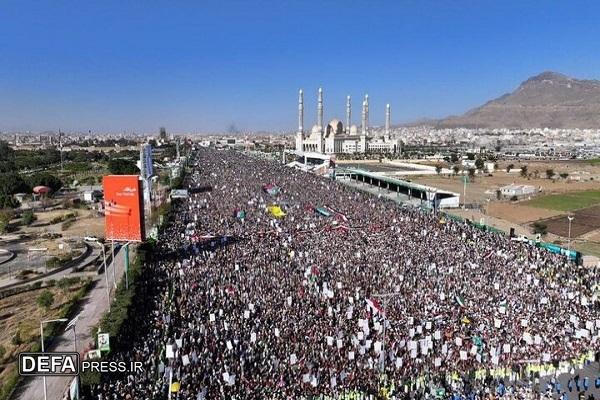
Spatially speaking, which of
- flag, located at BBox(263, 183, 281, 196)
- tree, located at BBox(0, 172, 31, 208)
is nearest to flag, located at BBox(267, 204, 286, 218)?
flag, located at BBox(263, 183, 281, 196)

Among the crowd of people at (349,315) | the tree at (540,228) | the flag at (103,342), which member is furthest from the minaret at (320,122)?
the flag at (103,342)

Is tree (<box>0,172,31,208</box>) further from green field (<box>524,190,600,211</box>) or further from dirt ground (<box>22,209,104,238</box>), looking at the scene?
green field (<box>524,190,600,211</box>)

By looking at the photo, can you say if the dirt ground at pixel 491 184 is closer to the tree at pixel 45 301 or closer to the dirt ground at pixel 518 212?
the dirt ground at pixel 518 212

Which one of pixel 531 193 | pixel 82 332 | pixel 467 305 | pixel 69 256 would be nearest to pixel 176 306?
pixel 82 332

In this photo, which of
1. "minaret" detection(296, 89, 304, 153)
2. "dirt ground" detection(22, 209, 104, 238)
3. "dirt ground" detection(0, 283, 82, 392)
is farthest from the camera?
"minaret" detection(296, 89, 304, 153)

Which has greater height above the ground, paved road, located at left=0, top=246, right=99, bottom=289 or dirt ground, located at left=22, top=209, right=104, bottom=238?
dirt ground, located at left=22, top=209, right=104, bottom=238

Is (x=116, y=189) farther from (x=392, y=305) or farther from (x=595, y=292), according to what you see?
(x=595, y=292)

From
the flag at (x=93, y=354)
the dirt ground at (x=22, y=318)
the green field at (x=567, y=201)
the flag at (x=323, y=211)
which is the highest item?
the flag at (x=323, y=211)
